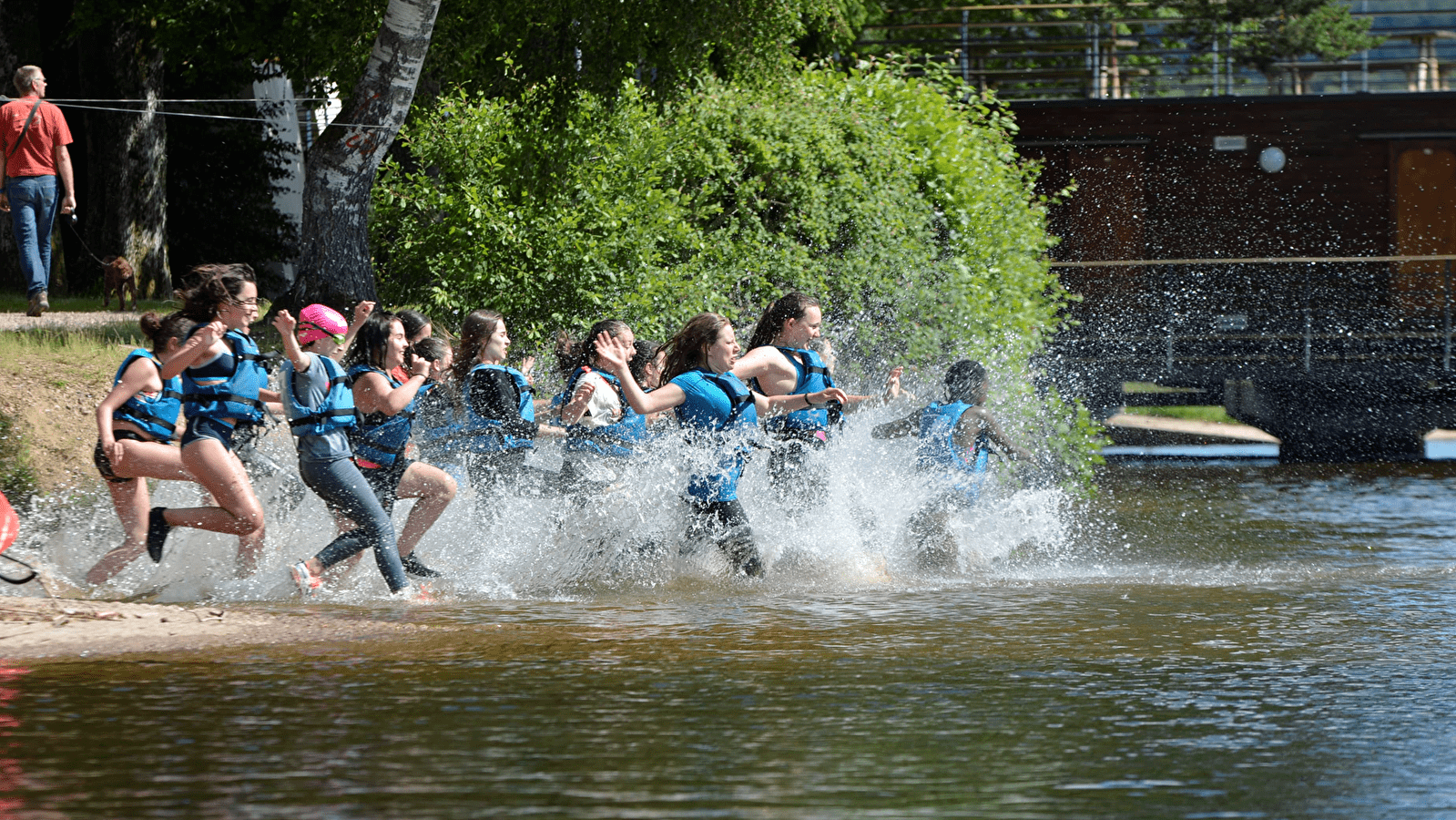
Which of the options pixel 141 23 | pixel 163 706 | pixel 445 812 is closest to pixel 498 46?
pixel 141 23

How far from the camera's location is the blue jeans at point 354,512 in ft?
27.7

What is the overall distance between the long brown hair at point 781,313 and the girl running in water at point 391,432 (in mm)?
1887

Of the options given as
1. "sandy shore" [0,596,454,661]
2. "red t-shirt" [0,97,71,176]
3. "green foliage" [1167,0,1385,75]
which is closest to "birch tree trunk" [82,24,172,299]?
"red t-shirt" [0,97,71,176]

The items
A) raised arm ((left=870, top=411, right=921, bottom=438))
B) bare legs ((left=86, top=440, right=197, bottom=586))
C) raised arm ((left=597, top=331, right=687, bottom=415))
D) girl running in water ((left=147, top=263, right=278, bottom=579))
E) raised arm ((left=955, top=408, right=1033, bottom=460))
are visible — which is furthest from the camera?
raised arm ((left=870, top=411, right=921, bottom=438))

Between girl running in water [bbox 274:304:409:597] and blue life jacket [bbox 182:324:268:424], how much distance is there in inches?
6.0

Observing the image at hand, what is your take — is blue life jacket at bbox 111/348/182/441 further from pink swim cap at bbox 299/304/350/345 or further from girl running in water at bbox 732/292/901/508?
girl running in water at bbox 732/292/901/508

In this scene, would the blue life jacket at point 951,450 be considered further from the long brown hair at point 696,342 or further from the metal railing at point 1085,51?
the metal railing at point 1085,51

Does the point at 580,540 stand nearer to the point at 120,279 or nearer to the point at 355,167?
the point at 355,167

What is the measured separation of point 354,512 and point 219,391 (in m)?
0.82

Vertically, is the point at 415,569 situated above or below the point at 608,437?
below

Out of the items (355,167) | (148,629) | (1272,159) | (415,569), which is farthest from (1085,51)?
(148,629)

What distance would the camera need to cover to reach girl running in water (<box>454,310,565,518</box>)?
942cm

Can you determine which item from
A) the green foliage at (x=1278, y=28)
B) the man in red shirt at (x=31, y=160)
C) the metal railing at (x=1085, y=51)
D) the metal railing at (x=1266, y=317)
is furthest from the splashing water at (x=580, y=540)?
the green foliage at (x=1278, y=28)

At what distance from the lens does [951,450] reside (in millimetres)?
10289
